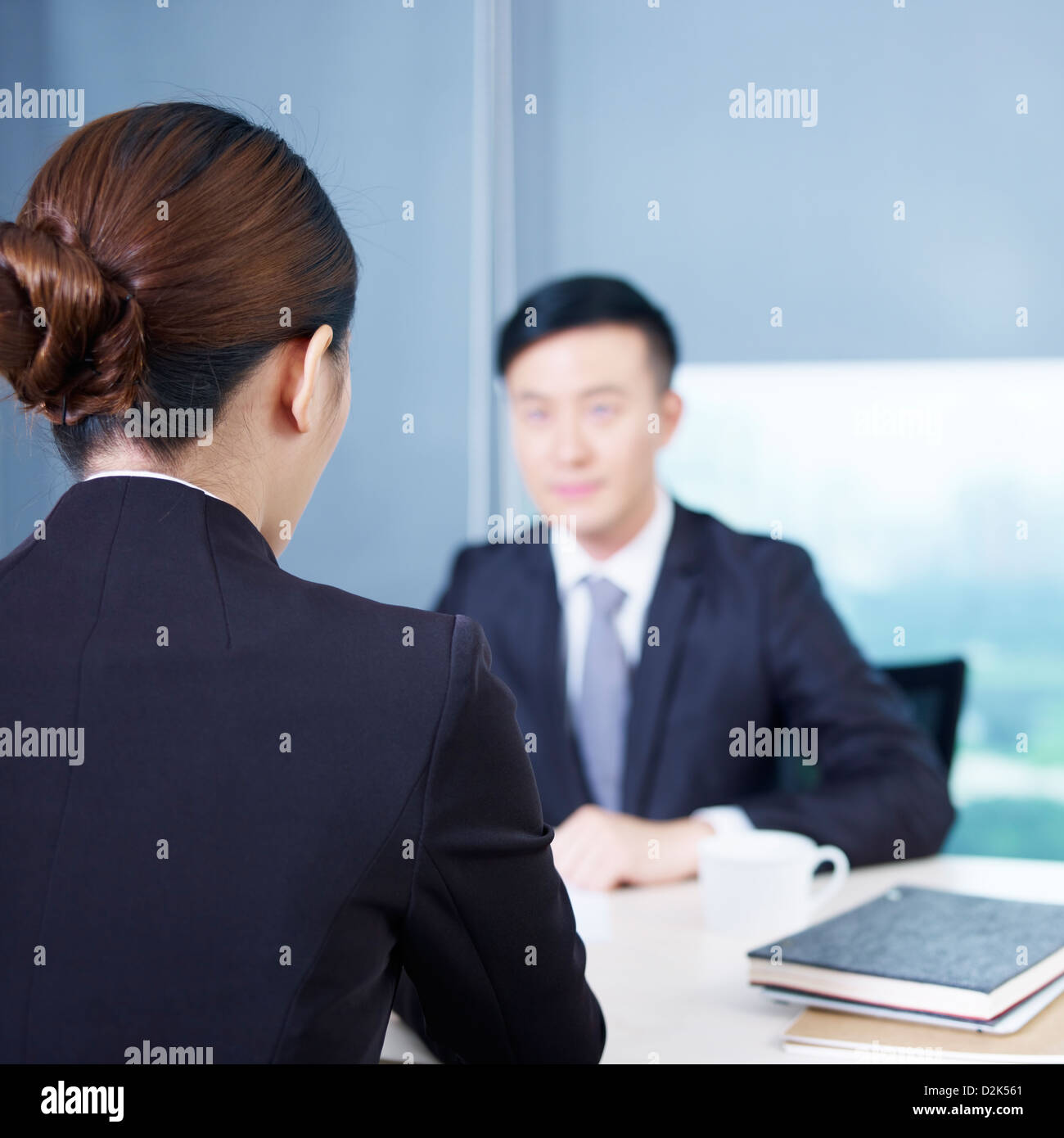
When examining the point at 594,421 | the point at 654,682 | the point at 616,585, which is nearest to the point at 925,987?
the point at 654,682

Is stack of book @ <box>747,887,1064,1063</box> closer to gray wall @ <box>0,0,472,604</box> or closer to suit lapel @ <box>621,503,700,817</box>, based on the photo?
suit lapel @ <box>621,503,700,817</box>

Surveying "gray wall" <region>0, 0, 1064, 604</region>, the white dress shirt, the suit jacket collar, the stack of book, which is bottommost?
the stack of book

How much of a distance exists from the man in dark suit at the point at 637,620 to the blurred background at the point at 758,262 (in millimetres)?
433

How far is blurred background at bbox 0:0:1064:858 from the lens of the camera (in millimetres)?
2984

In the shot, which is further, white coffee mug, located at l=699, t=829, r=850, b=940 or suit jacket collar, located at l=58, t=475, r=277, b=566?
white coffee mug, located at l=699, t=829, r=850, b=940

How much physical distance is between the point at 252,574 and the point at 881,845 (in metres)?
1.17

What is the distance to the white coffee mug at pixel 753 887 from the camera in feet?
4.16

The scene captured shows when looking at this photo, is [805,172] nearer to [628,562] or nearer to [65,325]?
[628,562]

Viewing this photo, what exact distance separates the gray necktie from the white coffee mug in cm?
109

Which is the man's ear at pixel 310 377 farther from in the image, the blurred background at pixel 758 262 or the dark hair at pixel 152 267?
the blurred background at pixel 758 262

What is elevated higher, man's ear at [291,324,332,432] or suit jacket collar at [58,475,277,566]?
man's ear at [291,324,332,432]

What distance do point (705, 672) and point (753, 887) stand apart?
3.66ft

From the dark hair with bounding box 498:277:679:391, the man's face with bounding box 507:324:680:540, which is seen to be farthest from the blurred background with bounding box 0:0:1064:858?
the man's face with bounding box 507:324:680:540
